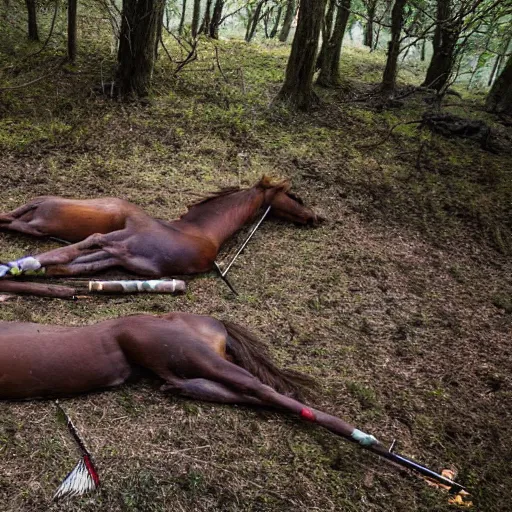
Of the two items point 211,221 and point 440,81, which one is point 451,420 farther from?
point 440,81

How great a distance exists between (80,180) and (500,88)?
6441 millimetres

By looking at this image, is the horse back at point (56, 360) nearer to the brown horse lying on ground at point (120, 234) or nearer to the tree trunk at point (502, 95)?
the brown horse lying on ground at point (120, 234)

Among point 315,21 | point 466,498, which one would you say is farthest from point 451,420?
point 315,21

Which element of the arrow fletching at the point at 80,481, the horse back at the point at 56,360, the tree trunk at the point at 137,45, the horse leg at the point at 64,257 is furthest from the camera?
the tree trunk at the point at 137,45

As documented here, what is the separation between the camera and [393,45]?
685 centimetres

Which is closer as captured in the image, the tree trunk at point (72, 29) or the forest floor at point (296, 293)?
the forest floor at point (296, 293)

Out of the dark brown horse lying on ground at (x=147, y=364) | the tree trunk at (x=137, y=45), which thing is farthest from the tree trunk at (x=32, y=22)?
the dark brown horse lying on ground at (x=147, y=364)

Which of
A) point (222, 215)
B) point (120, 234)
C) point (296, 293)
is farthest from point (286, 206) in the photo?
point (120, 234)

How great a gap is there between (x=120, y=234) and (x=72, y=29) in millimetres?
4211

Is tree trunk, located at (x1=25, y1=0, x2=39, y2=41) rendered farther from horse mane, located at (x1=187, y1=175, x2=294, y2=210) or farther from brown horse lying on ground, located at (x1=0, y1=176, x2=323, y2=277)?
horse mane, located at (x1=187, y1=175, x2=294, y2=210)

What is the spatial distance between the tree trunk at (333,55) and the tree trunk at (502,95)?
244 centimetres

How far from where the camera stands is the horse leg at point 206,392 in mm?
2393

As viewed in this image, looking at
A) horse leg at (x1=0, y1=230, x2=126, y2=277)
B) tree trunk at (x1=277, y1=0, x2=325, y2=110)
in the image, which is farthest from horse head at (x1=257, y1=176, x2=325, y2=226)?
tree trunk at (x1=277, y1=0, x2=325, y2=110)

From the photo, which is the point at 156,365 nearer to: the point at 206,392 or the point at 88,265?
the point at 206,392
